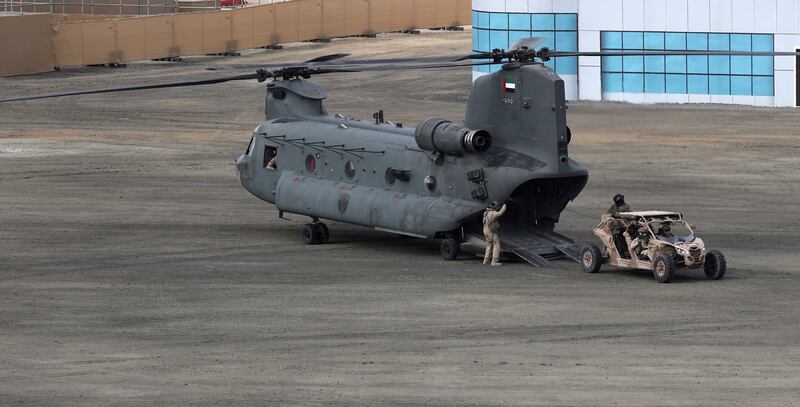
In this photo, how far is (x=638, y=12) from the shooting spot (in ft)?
197

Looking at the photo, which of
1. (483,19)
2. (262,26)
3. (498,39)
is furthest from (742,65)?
(262,26)

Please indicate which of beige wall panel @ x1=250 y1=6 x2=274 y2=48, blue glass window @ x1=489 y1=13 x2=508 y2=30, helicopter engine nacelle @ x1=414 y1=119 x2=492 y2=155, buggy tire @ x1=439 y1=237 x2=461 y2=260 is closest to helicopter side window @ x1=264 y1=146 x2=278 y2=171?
helicopter engine nacelle @ x1=414 y1=119 x2=492 y2=155

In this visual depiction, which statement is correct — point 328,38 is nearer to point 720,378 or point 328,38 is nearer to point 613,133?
point 613,133

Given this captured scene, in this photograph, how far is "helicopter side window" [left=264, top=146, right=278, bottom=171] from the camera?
121 feet

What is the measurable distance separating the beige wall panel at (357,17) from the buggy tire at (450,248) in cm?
4935

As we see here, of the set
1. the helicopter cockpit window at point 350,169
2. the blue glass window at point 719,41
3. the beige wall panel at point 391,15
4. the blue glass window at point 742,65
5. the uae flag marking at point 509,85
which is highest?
the beige wall panel at point 391,15

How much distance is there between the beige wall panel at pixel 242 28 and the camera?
76.4 metres

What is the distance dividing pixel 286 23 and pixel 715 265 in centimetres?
5093

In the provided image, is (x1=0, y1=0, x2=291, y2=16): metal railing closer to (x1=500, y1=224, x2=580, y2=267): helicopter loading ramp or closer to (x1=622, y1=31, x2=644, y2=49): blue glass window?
(x1=622, y1=31, x2=644, y2=49): blue glass window

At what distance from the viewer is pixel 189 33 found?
7531cm

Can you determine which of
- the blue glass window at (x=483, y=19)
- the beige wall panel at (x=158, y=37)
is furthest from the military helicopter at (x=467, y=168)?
the beige wall panel at (x=158, y=37)

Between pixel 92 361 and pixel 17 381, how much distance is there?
1.44 metres

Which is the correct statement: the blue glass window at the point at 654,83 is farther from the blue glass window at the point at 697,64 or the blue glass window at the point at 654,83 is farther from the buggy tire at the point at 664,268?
the buggy tire at the point at 664,268

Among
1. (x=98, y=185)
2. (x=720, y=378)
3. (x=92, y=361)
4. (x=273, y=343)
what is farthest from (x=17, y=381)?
(x=98, y=185)
